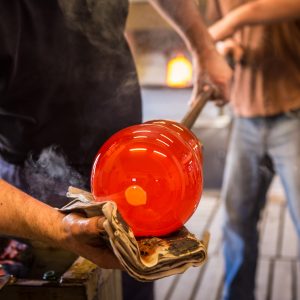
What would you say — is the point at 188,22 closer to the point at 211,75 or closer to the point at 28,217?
the point at 211,75

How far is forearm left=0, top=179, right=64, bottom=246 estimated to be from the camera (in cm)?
50

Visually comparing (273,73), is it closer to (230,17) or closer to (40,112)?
(230,17)

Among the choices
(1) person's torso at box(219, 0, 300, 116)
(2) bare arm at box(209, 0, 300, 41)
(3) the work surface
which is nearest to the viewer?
(2) bare arm at box(209, 0, 300, 41)

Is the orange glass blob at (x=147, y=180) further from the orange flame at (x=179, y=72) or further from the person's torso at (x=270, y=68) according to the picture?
the person's torso at (x=270, y=68)

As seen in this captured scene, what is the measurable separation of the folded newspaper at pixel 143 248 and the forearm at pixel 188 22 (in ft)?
1.98

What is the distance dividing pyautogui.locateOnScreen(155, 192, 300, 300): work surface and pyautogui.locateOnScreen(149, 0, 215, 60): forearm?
3.18ft

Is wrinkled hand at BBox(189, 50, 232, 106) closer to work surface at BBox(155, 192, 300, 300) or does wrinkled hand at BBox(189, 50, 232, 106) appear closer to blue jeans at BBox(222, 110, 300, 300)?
blue jeans at BBox(222, 110, 300, 300)

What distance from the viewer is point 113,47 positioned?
93 cm

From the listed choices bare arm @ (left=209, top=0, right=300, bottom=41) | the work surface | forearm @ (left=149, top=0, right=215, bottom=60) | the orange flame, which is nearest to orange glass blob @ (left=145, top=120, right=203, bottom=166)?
forearm @ (left=149, top=0, right=215, bottom=60)

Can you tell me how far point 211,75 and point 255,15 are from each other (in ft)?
0.87

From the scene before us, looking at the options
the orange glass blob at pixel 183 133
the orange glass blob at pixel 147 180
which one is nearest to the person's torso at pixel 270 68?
the orange glass blob at pixel 183 133

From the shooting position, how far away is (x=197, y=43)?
1.13 metres

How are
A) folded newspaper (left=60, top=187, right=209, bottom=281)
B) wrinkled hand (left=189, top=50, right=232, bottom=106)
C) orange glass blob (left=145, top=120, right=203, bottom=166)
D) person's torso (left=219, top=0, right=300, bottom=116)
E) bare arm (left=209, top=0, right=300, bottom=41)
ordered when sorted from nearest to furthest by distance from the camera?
folded newspaper (left=60, top=187, right=209, bottom=281)
orange glass blob (left=145, top=120, right=203, bottom=166)
wrinkled hand (left=189, top=50, right=232, bottom=106)
bare arm (left=209, top=0, right=300, bottom=41)
person's torso (left=219, top=0, right=300, bottom=116)

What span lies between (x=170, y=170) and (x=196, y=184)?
52mm
